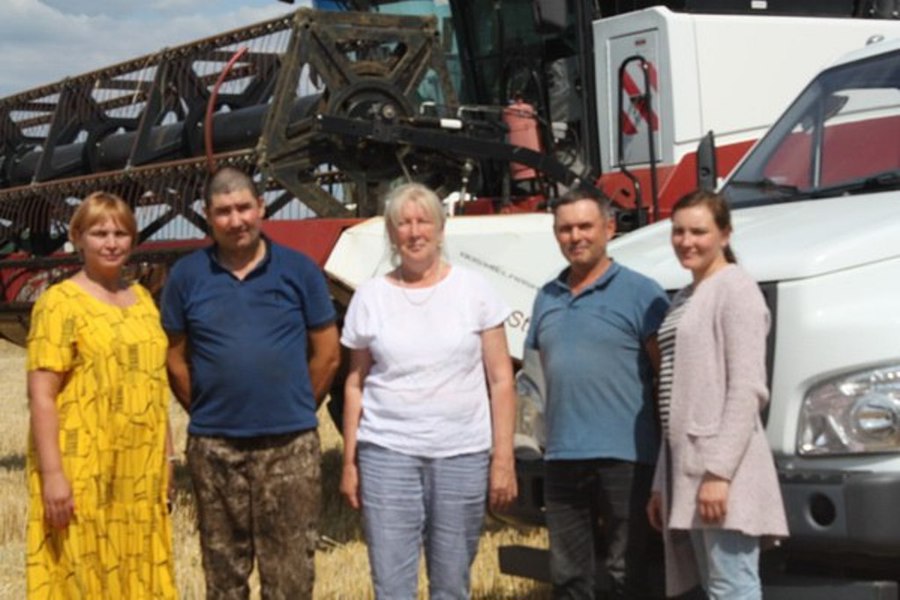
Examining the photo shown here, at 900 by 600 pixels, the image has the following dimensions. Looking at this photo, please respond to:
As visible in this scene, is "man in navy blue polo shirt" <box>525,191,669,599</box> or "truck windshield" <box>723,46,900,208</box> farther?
"truck windshield" <box>723,46,900,208</box>

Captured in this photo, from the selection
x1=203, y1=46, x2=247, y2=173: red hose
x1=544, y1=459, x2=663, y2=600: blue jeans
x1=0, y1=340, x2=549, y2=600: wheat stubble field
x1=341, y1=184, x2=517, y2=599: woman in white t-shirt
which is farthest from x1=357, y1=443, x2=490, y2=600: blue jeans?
x1=203, y1=46, x2=247, y2=173: red hose

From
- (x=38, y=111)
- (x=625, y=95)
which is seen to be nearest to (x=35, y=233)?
(x=38, y=111)

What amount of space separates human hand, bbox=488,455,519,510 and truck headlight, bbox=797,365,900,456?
2.60 feet

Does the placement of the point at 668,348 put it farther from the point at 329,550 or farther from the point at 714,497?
the point at 329,550

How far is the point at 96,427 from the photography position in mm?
4207

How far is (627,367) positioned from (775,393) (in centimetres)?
41

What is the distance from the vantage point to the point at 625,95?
7203 millimetres

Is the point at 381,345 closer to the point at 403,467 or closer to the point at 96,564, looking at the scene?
the point at 403,467

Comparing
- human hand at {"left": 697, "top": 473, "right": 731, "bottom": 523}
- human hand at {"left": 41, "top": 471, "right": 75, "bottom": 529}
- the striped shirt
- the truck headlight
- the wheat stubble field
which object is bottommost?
the wheat stubble field

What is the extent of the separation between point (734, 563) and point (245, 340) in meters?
1.51

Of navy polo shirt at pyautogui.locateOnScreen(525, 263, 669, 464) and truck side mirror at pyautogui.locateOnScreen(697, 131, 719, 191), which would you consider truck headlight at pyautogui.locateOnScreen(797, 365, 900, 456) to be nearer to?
navy polo shirt at pyautogui.locateOnScreen(525, 263, 669, 464)

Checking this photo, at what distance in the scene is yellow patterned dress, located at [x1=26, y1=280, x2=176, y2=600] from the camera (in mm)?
4168

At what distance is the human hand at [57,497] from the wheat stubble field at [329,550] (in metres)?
1.74

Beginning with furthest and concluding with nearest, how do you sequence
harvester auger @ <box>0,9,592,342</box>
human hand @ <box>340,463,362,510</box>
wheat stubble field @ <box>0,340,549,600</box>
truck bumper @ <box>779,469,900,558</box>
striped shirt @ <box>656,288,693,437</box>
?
harvester auger @ <box>0,9,592,342</box> < wheat stubble field @ <box>0,340,549,600</box> < human hand @ <box>340,463,362,510</box> < striped shirt @ <box>656,288,693,437</box> < truck bumper @ <box>779,469,900,558</box>
